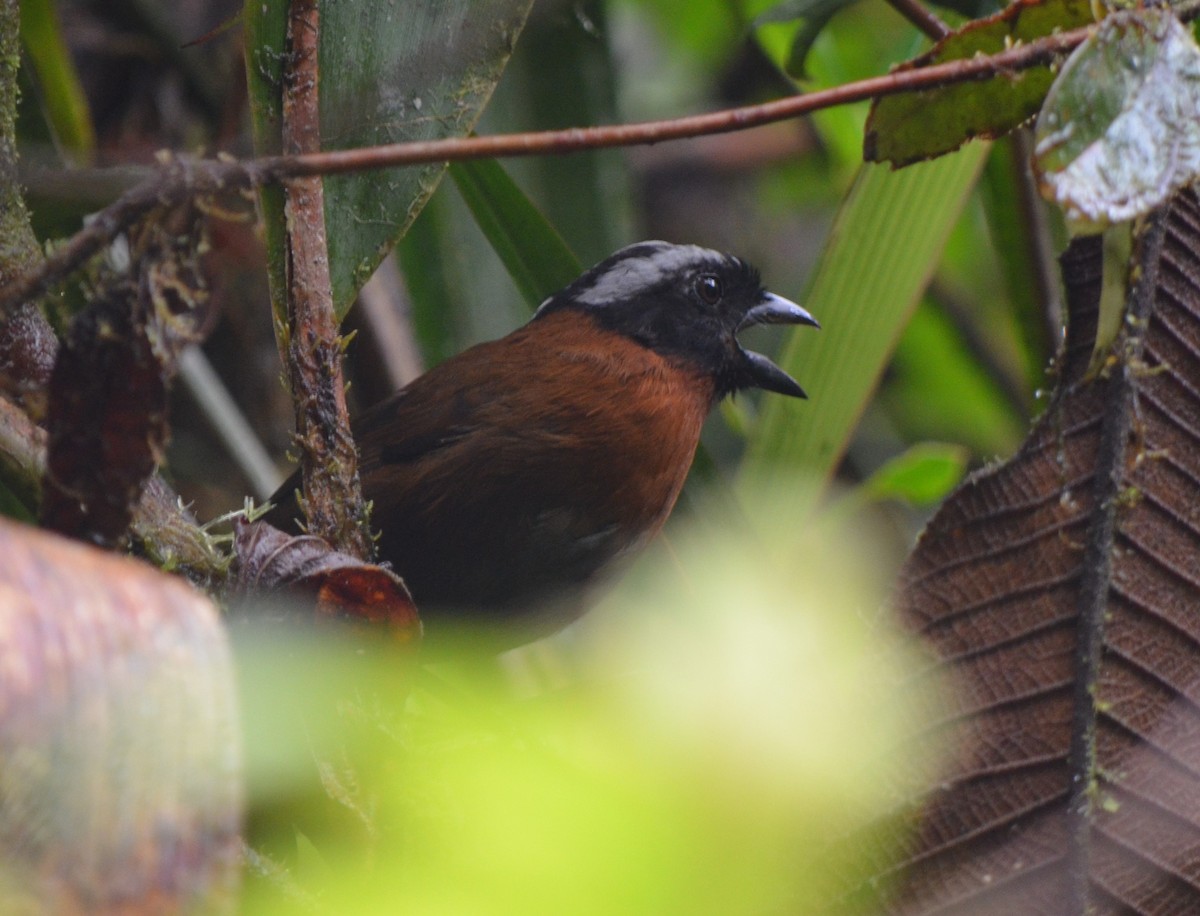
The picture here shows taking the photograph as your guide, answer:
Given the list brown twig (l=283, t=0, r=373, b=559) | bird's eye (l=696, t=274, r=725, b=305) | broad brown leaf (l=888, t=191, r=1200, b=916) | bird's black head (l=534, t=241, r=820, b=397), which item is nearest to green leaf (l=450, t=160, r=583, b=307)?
bird's black head (l=534, t=241, r=820, b=397)

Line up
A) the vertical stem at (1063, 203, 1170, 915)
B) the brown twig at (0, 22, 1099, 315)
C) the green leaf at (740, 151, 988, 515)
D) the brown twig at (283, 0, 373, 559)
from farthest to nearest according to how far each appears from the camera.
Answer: the green leaf at (740, 151, 988, 515) → the brown twig at (283, 0, 373, 559) → the vertical stem at (1063, 203, 1170, 915) → the brown twig at (0, 22, 1099, 315)

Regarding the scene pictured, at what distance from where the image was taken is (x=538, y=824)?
0.64 metres

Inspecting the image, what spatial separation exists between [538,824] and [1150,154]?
2.47 ft

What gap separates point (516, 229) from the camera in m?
2.08

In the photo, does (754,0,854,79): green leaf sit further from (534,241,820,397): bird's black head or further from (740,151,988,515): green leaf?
(534,241,820,397): bird's black head

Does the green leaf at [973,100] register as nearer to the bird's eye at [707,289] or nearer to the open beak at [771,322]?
the open beak at [771,322]

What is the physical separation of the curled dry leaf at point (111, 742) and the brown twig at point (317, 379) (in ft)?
2.81

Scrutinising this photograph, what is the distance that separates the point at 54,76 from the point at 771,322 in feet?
4.59

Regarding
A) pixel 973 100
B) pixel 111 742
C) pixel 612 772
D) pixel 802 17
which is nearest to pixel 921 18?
pixel 802 17

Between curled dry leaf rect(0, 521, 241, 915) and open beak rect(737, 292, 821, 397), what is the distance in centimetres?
183

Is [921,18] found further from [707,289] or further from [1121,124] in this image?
[1121,124]

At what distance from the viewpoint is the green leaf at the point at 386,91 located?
5.23ft

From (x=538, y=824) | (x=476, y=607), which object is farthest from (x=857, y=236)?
(x=538, y=824)

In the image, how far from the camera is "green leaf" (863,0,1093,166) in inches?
51.8
